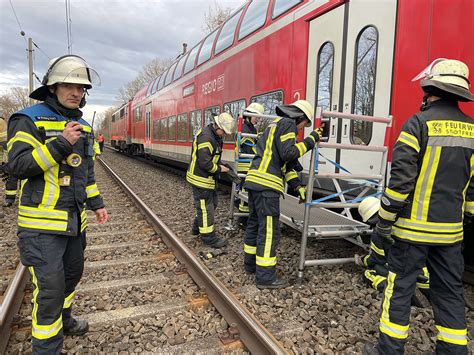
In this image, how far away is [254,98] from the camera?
6.86 meters

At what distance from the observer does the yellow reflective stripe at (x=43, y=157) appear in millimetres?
2021

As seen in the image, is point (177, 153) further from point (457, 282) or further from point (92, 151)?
point (457, 282)

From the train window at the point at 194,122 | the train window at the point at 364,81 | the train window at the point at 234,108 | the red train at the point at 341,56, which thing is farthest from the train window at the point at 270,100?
the train window at the point at 194,122

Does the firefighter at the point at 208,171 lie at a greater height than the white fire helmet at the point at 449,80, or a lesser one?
lesser

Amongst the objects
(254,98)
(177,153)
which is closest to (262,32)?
(254,98)

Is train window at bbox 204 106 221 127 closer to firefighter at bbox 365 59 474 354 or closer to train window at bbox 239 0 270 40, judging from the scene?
train window at bbox 239 0 270 40

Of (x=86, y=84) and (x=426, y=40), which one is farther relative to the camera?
(x=426, y=40)

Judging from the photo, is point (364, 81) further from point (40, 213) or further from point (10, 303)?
point (10, 303)

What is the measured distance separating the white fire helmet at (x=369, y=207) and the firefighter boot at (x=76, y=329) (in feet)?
9.03

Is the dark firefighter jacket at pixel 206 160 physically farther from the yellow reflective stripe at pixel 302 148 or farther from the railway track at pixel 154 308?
the yellow reflective stripe at pixel 302 148

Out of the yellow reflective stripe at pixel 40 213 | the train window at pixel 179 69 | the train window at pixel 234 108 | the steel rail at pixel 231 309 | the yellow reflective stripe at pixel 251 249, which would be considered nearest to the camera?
the yellow reflective stripe at pixel 40 213

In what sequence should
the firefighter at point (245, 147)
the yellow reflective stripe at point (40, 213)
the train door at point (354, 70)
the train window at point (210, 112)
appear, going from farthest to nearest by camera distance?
the train window at point (210, 112)
the firefighter at point (245, 147)
the train door at point (354, 70)
the yellow reflective stripe at point (40, 213)

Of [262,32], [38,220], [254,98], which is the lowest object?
[38,220]

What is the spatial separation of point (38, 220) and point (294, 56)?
4.57 m
